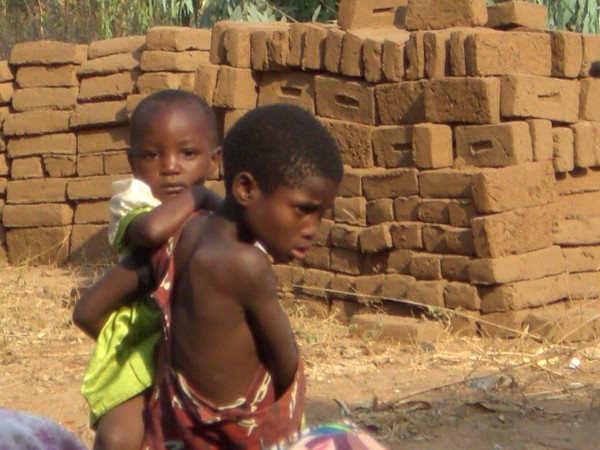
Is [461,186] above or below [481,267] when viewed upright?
above

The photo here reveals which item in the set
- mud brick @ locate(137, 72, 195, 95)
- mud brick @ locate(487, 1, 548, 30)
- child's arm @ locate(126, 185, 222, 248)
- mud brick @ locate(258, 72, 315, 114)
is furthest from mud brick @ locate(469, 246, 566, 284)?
child's arm @ locate(126, 185, 222, 248)

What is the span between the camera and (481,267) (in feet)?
20.1

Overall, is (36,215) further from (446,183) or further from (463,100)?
(463,100)

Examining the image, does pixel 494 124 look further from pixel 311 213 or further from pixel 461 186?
pixel 311 213

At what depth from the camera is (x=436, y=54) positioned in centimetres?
630

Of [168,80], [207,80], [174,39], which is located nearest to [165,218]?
[207,80]

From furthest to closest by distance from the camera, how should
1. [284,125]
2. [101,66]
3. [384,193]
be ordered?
[101,66], [384,193], [284,125]

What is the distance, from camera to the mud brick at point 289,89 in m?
7.01

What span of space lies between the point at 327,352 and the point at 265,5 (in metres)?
6.59

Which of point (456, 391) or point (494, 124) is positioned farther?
point (494, 124)

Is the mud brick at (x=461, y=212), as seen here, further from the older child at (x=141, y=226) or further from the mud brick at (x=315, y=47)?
the older child at (x=141, y=226)

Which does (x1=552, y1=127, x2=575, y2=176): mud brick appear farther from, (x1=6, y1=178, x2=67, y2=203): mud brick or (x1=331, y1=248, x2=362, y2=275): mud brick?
(x1=6, y1=178, x2=67, y2=203): mud brick

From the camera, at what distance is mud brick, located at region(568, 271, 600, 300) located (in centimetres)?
654

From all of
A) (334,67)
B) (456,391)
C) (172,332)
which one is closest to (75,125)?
(334,67)
